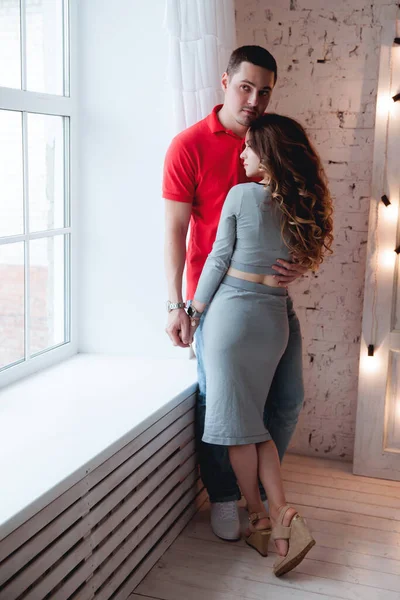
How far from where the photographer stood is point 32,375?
2975mm

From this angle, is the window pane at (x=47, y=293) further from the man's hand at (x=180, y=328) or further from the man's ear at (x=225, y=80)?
the man's ear at (x=225, y=80)

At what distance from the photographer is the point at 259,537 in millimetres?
2699

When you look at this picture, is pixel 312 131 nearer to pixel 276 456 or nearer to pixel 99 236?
pixel 99 236

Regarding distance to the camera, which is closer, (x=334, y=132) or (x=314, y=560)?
(x=314, y=560)

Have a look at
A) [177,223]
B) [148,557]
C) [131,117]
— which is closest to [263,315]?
[177,223]

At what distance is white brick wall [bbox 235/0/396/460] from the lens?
10.9 feet

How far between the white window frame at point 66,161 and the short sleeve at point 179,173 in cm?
59

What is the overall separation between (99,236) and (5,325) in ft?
2.30

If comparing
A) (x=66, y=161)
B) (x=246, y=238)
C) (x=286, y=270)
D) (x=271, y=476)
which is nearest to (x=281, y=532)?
(x=271, y=476)

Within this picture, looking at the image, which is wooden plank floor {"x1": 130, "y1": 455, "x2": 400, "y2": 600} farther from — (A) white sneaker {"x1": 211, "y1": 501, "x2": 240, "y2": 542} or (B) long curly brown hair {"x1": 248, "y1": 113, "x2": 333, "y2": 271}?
(B) long curly brown hair {"x1": 248, "y1": 113, "x2": 333, "y2": 271}

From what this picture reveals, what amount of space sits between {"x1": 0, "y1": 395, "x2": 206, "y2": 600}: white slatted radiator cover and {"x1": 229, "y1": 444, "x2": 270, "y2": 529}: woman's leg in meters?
0.25

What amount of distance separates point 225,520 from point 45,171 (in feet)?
5.18

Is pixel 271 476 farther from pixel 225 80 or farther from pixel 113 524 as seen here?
pixel 225 80

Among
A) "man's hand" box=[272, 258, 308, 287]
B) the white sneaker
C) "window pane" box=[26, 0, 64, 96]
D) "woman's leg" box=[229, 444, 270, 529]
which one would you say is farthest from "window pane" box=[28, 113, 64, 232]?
the white sneaker
